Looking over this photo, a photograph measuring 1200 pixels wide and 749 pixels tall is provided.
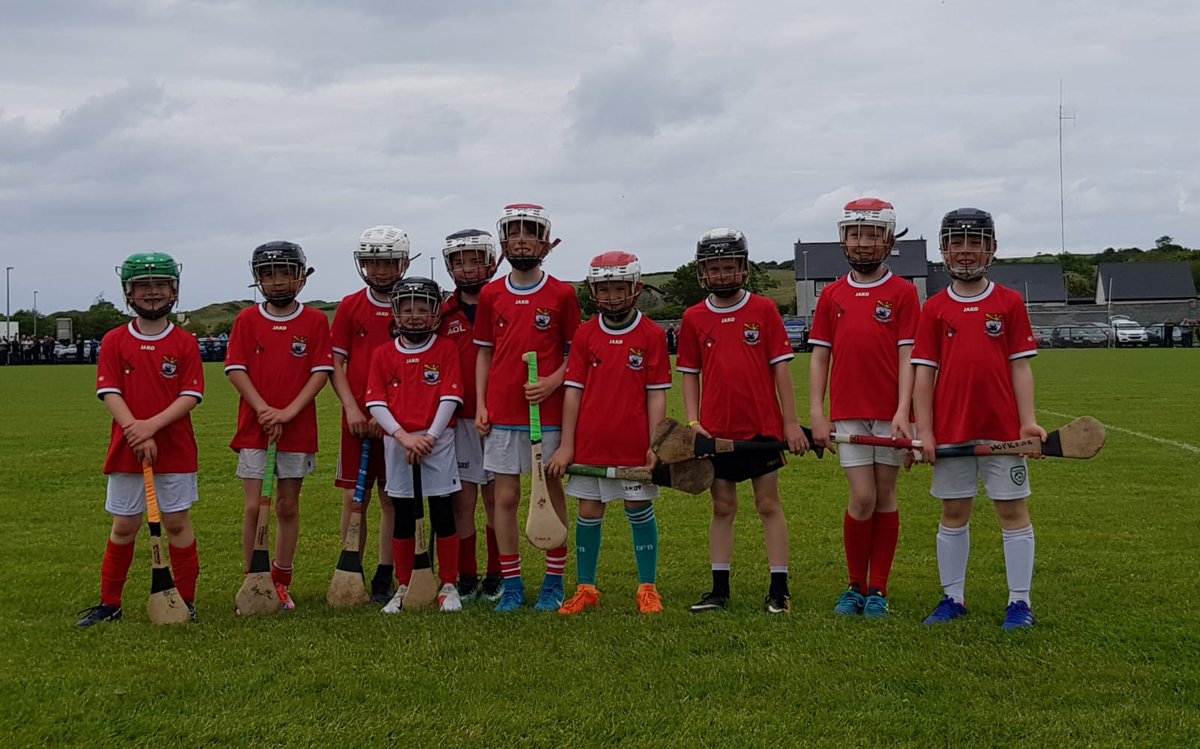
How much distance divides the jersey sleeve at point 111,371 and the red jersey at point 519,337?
1731 millimetres

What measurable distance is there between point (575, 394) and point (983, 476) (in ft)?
6.47

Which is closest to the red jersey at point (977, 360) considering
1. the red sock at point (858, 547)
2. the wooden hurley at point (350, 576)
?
the red sock at point (858, 547)

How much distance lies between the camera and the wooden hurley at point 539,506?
553cm

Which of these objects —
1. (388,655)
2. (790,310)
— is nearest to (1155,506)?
(388,655)

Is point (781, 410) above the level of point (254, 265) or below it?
below

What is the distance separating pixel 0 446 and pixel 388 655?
11261mm

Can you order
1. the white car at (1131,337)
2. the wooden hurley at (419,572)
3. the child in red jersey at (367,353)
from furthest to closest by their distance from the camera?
the white car at (1131,337), the child in red jersey at (367,353), the wooden hurley at (419,572)

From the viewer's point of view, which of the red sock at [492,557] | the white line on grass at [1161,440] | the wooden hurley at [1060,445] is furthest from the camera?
the white line on grass at [1161,440]

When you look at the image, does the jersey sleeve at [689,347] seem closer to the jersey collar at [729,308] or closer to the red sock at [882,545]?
the jersey collar at [729,308]

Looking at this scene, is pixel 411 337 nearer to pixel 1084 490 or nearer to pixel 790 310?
pixel 1084 490

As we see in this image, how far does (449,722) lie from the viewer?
3910 millimetres

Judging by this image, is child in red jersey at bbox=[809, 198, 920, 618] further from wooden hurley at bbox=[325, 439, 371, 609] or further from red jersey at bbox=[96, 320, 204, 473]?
red jersey at bbox=[96, 320, 204, 473]

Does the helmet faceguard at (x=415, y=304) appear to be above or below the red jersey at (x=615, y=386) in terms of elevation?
above

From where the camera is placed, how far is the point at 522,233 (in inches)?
223
